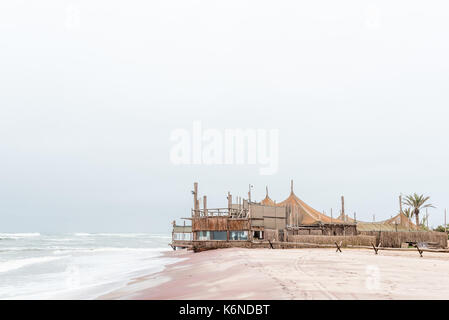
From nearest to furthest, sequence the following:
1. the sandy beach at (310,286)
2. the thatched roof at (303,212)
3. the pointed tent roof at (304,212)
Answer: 1. the sandy beach at (310,286)
2. the thatched roof at (303,212)
3. the pointed tent roof at (304,212)

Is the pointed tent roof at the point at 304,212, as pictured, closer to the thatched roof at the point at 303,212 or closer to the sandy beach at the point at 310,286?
the thatched roof at the point at 303,212

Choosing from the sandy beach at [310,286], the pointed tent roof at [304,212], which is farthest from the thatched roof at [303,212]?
the sandy beach at [310,286]

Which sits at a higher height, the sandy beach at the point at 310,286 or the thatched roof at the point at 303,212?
the thatched roof at the point at 303,212

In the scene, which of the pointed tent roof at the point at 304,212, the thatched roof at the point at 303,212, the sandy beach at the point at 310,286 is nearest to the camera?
the sandy beach at the point at 310,286

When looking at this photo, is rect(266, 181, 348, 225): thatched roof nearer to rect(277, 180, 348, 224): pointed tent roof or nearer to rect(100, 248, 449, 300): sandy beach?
rect(277, 180, 348, 224): pointed tent roof

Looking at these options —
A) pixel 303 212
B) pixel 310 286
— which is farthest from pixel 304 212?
pixel 310 286

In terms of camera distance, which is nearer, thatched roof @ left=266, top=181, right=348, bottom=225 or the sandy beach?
the sandy beach

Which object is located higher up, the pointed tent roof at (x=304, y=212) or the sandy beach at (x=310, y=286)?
the pointed tent roof at (x=304, y=212)

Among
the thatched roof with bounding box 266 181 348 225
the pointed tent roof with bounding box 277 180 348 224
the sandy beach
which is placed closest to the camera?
the sandy beach

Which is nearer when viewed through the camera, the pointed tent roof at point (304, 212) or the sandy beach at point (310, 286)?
the sandy beach at point (310, 286)

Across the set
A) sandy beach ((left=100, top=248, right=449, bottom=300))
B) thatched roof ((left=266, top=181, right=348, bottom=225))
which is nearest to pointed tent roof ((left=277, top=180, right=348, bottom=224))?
thatched roof ((left=266, top=181, right=348, bottom=225))
